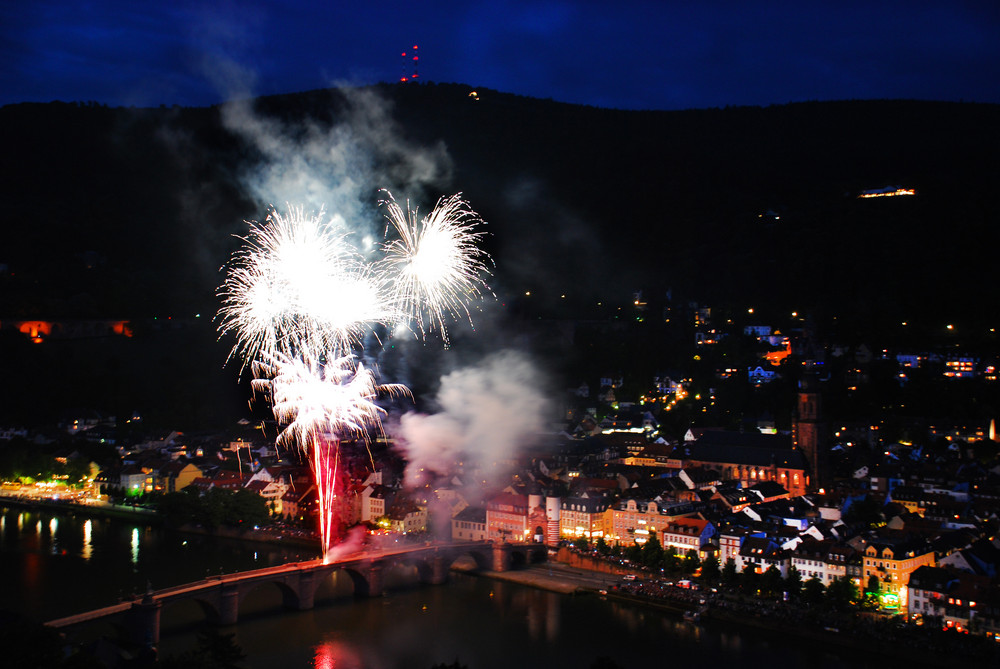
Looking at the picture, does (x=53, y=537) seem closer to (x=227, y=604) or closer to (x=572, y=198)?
(x=227, y=604)

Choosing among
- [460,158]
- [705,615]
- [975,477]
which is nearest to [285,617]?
[705,615]

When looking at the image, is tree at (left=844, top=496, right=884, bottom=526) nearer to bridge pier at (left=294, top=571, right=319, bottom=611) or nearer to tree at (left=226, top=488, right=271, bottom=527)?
bridge pier at (left=294, top=571, right=319, bottom=611)

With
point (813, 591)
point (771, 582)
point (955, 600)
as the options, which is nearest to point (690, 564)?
point (771, 582)

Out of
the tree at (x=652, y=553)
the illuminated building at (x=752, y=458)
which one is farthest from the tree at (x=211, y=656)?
the illuminated building at (x=752, y=458)

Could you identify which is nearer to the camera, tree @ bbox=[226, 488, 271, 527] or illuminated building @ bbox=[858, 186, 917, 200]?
tree @ bbox=[226, 488, 271, 527]

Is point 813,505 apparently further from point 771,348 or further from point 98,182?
point 98,182

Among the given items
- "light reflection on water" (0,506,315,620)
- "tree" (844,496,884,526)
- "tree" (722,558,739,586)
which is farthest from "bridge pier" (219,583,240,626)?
"tree" (844,496,884,526)
